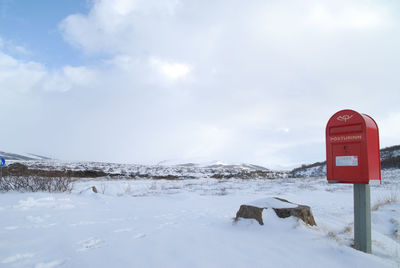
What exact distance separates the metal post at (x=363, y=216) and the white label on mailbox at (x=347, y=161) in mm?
335

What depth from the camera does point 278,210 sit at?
4.54 m

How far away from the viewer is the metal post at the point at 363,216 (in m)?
3.28

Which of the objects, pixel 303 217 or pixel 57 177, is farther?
pixel 57 177

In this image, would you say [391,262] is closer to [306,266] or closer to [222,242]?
[306,266]

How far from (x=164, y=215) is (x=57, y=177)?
24.0 ft

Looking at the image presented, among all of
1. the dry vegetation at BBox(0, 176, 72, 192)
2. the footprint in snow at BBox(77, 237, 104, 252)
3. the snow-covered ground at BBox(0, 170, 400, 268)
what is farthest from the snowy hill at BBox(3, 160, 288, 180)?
the footprint in snow at BBox(77, 237, 104, 252)

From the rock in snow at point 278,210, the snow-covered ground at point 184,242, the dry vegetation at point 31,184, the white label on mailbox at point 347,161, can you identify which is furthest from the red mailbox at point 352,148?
the dry vegetation at point 31,184

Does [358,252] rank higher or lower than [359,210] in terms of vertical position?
lower

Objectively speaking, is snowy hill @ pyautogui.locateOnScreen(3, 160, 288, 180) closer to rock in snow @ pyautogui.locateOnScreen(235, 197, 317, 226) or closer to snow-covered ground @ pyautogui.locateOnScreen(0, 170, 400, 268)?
snow-covered ground @ pyautogui.locateOnScreen(0, 170, 400, 268)

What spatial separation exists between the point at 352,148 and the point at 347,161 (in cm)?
18

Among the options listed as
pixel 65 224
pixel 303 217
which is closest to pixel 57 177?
pixel 65 224

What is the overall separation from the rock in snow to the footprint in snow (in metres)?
2.54

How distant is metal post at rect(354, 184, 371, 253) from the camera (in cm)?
328

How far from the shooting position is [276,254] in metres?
3.22
